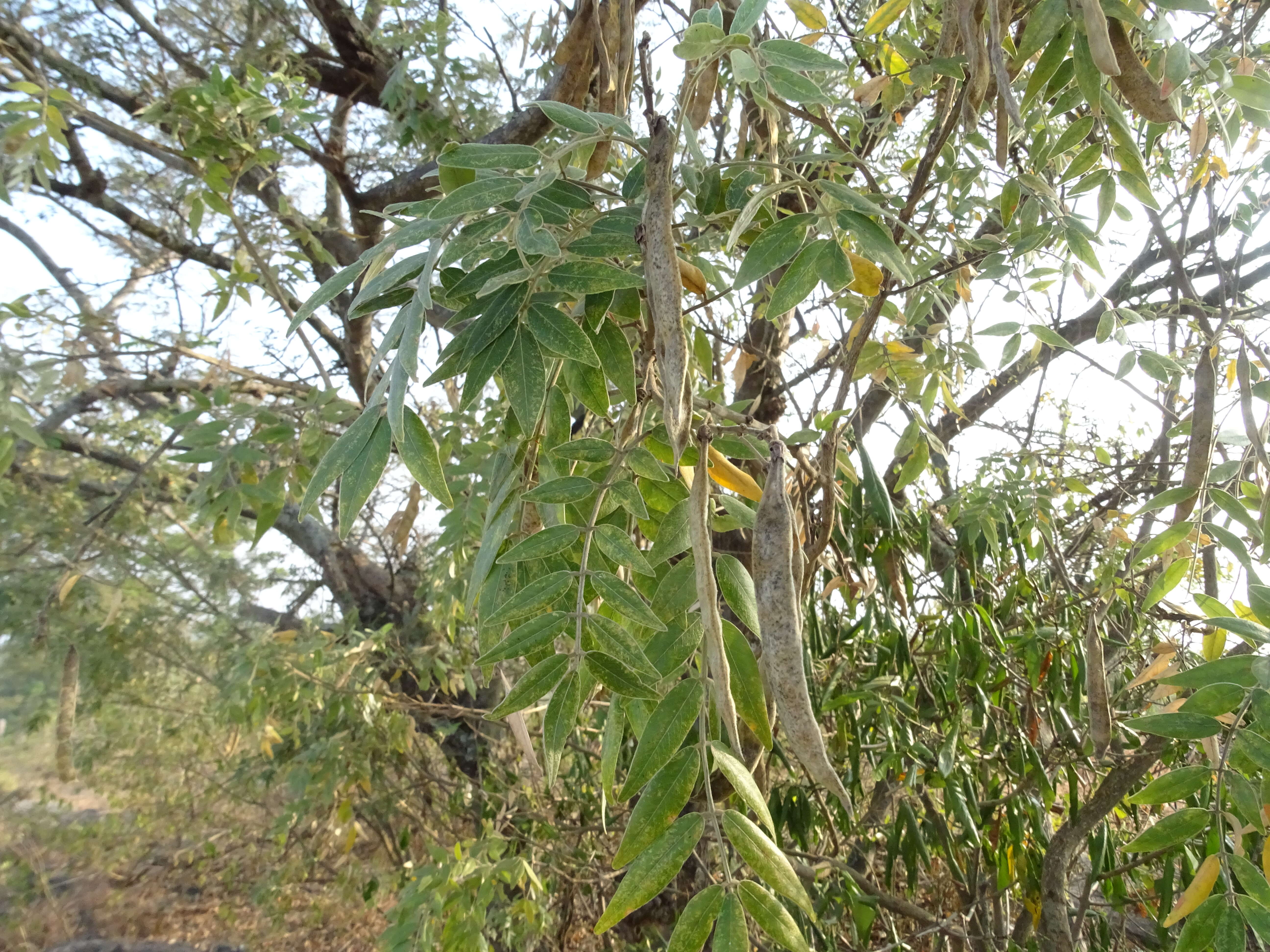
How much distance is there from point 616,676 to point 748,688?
7cm

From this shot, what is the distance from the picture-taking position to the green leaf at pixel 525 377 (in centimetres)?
44

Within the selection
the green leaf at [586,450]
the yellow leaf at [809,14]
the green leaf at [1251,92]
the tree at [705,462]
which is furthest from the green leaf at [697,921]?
the yellow leaf at [809,14]

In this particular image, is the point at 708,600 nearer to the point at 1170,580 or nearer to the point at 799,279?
the point at 799,279

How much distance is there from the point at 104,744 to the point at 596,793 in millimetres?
3095

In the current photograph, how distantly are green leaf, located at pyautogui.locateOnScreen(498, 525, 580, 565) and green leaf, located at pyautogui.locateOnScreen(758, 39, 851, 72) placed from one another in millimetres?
302

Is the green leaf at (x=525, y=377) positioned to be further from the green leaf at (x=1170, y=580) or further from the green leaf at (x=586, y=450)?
the green leaf at (x=1170, y=580)

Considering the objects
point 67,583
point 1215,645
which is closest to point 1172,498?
point 1215,645

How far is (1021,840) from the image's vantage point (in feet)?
3.85

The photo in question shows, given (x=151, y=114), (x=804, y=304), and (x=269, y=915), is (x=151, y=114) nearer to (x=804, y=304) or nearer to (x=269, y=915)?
(x=804, y=304)

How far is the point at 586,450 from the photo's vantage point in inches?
19.2

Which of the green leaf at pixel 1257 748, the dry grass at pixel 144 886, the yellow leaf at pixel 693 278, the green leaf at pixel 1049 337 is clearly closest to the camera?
the green leaf at pixel 1257 748

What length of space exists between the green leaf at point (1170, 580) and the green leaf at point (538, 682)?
51 cm

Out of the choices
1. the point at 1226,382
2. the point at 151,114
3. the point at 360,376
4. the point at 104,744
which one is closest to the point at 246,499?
the point at 151,114

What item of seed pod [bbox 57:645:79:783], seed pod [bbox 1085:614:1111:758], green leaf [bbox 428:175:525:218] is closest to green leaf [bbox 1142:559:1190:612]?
seed pod [bbox 1085:614:1111:758]
